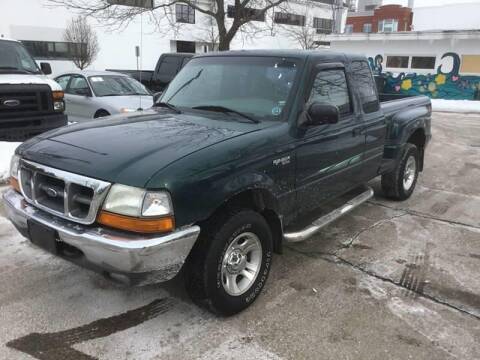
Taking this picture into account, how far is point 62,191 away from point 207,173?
1.00m

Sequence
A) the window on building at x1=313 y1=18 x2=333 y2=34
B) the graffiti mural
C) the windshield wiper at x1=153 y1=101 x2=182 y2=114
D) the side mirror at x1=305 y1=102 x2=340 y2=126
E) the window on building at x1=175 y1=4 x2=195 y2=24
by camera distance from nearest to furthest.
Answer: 1. the side mirror at x1=305 y1=102 x2=340 y2=126
2. the windshield wiper at x1=153 y1=101 x2=182 y2=114
3. the graffiti mural
4. the window on building at x1=175 y1=4 x2=195 y2=24
5. the window on building at x1=313 y1=18 x2=333 y2=34

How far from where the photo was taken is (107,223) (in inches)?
109

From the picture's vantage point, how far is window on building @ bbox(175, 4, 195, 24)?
122ft

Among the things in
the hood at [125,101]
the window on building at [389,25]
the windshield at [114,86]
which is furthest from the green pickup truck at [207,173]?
the window on building at [389,25]

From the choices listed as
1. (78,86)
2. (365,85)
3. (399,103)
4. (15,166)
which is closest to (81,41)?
(78,86)

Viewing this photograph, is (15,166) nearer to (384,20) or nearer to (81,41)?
(81,41)

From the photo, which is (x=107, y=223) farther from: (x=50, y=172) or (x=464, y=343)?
(x=464, y=343)

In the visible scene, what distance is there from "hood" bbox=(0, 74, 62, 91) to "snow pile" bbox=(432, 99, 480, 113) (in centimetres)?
1679

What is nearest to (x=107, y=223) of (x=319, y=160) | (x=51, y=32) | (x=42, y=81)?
(x=319, y=160)

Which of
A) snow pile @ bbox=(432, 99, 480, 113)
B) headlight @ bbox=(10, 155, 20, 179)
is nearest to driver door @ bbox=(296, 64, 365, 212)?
headlight @ bbox=(10, 155, 20, 179)

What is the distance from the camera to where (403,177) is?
6.05m

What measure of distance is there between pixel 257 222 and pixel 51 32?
3048 cm

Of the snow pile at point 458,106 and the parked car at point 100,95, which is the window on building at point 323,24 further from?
the parked car at point 100,95

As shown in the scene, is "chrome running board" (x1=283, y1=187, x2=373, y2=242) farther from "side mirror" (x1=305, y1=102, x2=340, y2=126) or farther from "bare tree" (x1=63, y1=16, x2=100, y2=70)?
"bare tree" (x1=63, y1=16, x2=100, y2=70)
